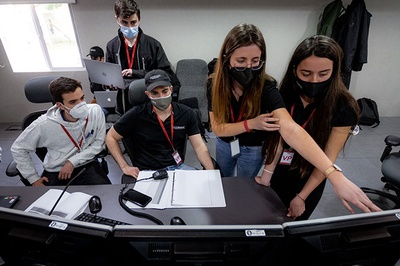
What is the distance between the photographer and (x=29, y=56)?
12.5 ft

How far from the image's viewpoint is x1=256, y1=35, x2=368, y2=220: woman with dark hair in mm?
1037

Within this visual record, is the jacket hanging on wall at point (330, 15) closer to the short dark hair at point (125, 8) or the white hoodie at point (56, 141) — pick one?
the short dark hair at point (125, 8)

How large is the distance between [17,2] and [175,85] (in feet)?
8.25

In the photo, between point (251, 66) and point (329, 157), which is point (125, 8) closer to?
point (251, 66)

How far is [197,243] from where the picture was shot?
553mm

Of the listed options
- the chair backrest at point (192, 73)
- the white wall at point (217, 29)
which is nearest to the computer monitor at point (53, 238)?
the chair backrest at point (192, 73)

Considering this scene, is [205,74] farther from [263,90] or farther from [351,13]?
[263,90]

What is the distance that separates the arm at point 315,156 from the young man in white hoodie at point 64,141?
1.38 meters

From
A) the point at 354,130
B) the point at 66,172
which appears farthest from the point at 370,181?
the point at 66,172

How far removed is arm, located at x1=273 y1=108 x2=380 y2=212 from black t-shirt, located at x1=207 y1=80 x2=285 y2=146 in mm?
57

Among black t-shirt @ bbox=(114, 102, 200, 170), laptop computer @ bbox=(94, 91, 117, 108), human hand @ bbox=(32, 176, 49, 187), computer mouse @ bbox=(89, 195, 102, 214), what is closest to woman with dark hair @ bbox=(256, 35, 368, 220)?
black t-shirt @ bbox=(114, 102, 200, 170)

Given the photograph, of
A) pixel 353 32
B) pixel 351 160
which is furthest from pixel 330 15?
pixel 351 160

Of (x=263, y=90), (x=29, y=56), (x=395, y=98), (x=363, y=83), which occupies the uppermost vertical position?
(x=263, y=90)

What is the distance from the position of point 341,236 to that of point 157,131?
4.36 ft
